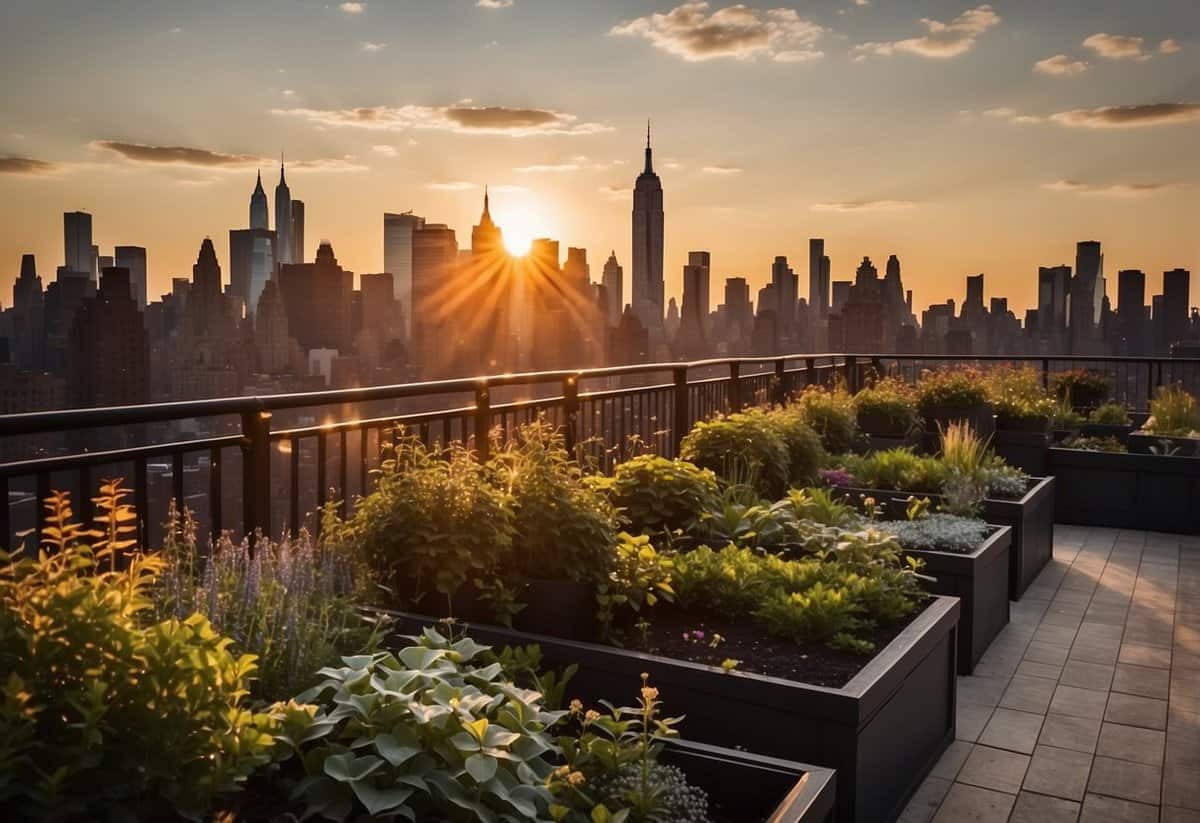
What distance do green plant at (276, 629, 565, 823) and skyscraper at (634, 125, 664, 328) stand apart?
59.4 metres

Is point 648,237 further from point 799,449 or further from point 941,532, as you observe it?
point 941,532

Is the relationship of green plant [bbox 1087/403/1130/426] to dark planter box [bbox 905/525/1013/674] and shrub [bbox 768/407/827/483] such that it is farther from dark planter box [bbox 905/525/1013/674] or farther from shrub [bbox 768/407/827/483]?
dark planter box [bbox 905/525/1013/674]

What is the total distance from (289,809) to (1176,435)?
965 cm

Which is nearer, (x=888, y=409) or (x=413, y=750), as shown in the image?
(x=413, y=750)

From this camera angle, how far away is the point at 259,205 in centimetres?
9150

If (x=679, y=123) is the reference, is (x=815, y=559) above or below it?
below

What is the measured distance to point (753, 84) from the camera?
31.2 ft

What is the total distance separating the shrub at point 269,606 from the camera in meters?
2.29

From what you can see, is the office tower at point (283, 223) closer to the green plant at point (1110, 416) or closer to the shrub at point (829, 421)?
the green plant at point (1110, 416)

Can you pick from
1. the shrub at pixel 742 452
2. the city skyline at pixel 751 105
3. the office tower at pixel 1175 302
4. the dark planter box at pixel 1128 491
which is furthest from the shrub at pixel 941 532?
the office tower at pixel 1175 302

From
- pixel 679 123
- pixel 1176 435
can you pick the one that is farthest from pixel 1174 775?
pixel 679 123

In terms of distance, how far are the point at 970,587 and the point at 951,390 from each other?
18.2 ft

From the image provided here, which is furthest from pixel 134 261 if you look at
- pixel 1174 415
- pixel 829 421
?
pixel 1174 415

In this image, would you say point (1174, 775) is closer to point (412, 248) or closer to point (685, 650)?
point (685, 650)
